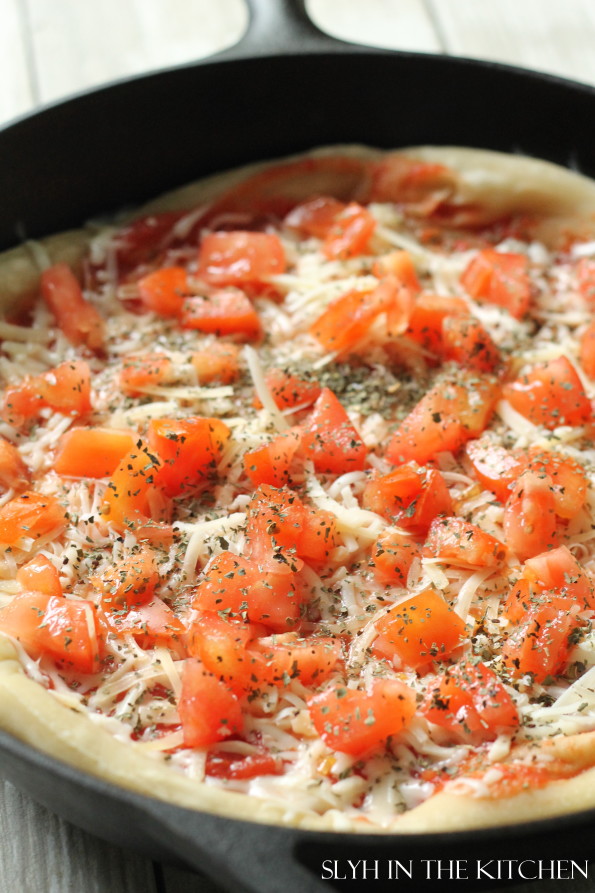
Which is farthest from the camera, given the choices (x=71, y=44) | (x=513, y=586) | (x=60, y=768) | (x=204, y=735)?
(x=71, y=44)

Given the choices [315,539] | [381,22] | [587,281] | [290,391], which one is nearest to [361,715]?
[315,539]

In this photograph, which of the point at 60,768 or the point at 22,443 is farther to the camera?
the point at 22,443

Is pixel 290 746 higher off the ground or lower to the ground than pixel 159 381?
lower

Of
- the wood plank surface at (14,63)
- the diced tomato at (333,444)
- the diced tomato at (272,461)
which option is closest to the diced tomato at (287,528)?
the diced tomato at (272,461)

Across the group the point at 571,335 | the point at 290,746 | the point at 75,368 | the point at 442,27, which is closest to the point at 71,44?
the point at 442,27

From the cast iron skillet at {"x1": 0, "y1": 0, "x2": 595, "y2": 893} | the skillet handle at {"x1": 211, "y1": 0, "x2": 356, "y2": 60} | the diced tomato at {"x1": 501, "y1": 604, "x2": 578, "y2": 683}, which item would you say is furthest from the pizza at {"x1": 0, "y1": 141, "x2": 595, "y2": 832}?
the skillet handle at {"x1": 211, "y1": 0, "x2": 356, "y2": 60}

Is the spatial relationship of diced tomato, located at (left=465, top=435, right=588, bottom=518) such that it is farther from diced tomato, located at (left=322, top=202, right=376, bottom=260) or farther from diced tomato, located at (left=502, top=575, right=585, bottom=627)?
diced tomato, located at (left=322, top=202, right=376, bottom=260)

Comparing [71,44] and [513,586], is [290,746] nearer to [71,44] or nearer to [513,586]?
[513,586]

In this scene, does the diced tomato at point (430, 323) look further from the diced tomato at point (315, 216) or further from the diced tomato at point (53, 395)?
the diced tomato at point (53, 395)
